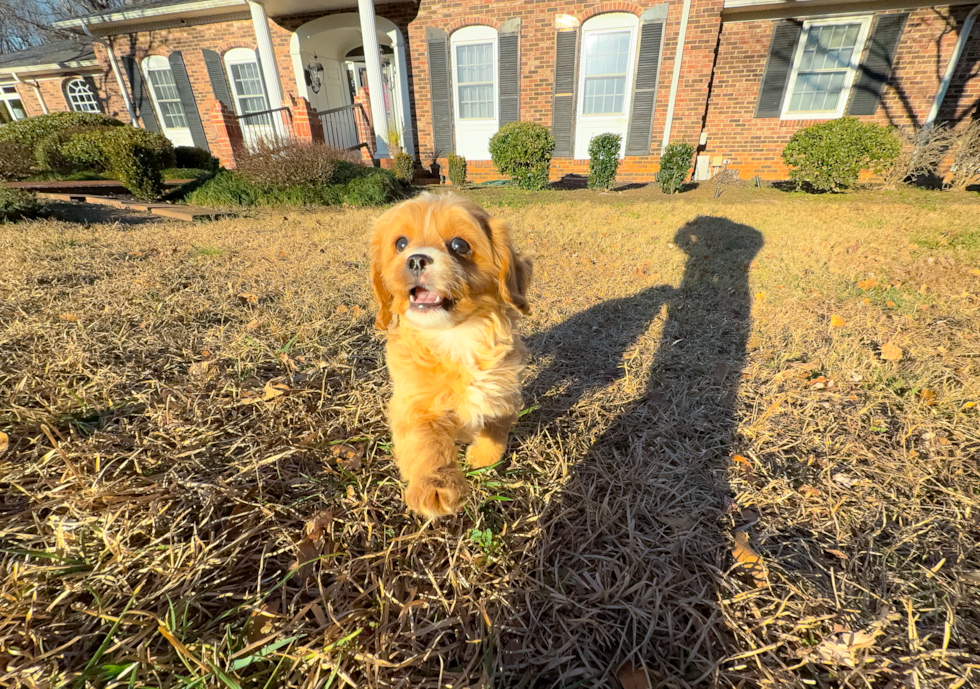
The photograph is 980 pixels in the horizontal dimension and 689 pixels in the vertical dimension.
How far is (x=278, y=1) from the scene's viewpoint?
42.0 feet

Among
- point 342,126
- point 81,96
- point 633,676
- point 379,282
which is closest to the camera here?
point 633,676

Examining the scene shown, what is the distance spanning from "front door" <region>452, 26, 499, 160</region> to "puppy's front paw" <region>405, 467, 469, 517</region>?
44.8 ft

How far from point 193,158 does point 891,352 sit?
1939cm

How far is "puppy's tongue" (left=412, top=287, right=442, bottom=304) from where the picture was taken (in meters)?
1.92

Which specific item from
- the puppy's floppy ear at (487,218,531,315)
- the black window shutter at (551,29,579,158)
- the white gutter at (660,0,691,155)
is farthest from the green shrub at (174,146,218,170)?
the puppy's floppy ear at (487,218,531,315)

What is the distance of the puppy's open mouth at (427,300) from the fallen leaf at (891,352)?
3752mm

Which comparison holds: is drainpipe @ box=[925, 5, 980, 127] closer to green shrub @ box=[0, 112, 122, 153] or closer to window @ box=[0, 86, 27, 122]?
green shrub @ box=[0, 112, 122, 153]

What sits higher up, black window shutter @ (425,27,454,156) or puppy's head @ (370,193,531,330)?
black window shutter @ (425,27,454,156)

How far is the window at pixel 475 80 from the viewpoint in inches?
510

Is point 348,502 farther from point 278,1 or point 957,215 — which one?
point 278,1

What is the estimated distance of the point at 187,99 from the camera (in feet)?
52.8

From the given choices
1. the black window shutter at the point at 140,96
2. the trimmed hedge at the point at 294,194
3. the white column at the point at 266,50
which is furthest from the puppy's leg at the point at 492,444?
the black window shutter at the point at 140,96

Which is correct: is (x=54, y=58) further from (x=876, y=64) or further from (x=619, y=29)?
(x=876, y=64)

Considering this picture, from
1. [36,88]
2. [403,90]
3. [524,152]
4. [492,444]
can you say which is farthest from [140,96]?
[492,444]
